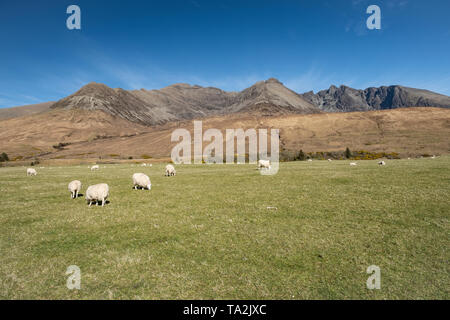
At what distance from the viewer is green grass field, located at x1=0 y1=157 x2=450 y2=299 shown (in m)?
6.21

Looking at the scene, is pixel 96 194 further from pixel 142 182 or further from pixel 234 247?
pixel 234 247

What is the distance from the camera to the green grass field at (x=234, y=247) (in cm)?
621

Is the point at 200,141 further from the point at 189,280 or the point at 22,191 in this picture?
the point at 189,280

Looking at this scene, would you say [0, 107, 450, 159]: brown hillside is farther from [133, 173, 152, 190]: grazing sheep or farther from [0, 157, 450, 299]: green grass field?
[133, 173, 152, 190]: grazing sheep

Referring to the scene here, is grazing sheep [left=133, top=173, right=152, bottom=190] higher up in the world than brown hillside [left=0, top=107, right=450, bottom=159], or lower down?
lower down

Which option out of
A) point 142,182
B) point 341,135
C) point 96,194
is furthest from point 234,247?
point 341,135

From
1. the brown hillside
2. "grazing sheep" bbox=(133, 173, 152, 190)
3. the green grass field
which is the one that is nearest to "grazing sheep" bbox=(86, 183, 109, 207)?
the green grass field

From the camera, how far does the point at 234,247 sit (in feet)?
27.9

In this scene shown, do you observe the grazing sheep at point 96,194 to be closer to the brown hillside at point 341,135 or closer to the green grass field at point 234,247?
the green grass field at point 234,247

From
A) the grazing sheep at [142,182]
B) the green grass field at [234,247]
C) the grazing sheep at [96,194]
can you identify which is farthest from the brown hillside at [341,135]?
the grazing sheep at [96,194]

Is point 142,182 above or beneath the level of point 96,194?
above

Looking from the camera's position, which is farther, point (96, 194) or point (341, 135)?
point (341, 135)
